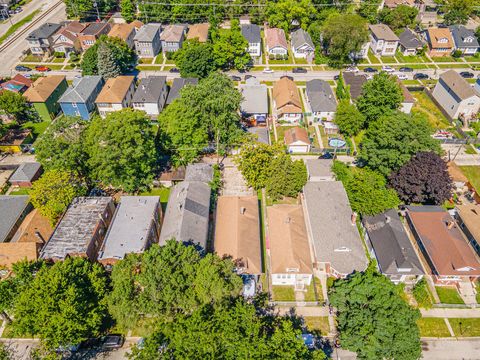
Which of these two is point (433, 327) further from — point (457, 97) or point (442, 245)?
point (457, 97)

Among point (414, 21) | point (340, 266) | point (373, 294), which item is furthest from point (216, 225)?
point (414, 21)

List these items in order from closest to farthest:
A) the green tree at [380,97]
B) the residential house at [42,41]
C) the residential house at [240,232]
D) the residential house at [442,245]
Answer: the residential house at [442,245] < the residential house at [240,232] < the green tree at [380,97] < the residential house at [42,41]

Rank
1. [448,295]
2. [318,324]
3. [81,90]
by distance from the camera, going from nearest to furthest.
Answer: [318,324]
[448,295]
[81,90]

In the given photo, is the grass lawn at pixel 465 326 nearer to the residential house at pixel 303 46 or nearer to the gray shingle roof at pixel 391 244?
the gray shingle roof at pixel 391 244

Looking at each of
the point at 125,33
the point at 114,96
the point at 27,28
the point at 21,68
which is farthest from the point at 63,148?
the point at 27,28

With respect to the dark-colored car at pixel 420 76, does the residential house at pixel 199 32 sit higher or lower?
higher

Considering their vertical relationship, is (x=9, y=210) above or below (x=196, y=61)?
below


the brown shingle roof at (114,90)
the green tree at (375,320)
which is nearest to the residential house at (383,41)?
the brown shingle roof at (114,90)

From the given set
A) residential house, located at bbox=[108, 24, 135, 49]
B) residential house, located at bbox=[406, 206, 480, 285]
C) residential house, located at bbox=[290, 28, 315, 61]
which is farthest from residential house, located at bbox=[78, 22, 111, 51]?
residential house, located at bbox=[406, 206, 480, 285]
